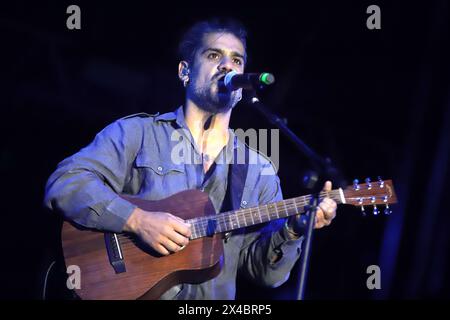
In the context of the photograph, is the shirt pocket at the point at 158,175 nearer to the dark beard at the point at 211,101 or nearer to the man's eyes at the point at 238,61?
the dark beard at the point at 211,101

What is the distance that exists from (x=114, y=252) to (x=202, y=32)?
179 centimetres

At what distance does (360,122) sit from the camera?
7.38 metres

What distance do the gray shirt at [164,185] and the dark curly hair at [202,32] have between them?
0.57m

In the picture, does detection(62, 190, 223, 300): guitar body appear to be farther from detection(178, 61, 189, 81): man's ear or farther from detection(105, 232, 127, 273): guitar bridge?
detection(178, 61, 189, 81): man's ear

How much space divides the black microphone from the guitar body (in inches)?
34.4

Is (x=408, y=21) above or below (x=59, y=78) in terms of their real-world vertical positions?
above

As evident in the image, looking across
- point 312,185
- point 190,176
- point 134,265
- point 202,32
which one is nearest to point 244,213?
point 190,176

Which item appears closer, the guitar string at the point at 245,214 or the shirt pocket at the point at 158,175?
the guitar string at the point at 245,214

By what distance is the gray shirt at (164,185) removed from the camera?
2906 mm

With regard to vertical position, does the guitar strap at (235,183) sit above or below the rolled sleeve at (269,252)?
above

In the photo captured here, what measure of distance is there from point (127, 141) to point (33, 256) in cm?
295

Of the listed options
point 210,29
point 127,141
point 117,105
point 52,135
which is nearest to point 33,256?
point 52,135

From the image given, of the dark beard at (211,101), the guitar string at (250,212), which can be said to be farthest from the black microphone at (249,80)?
the guitar string at (250,212)
